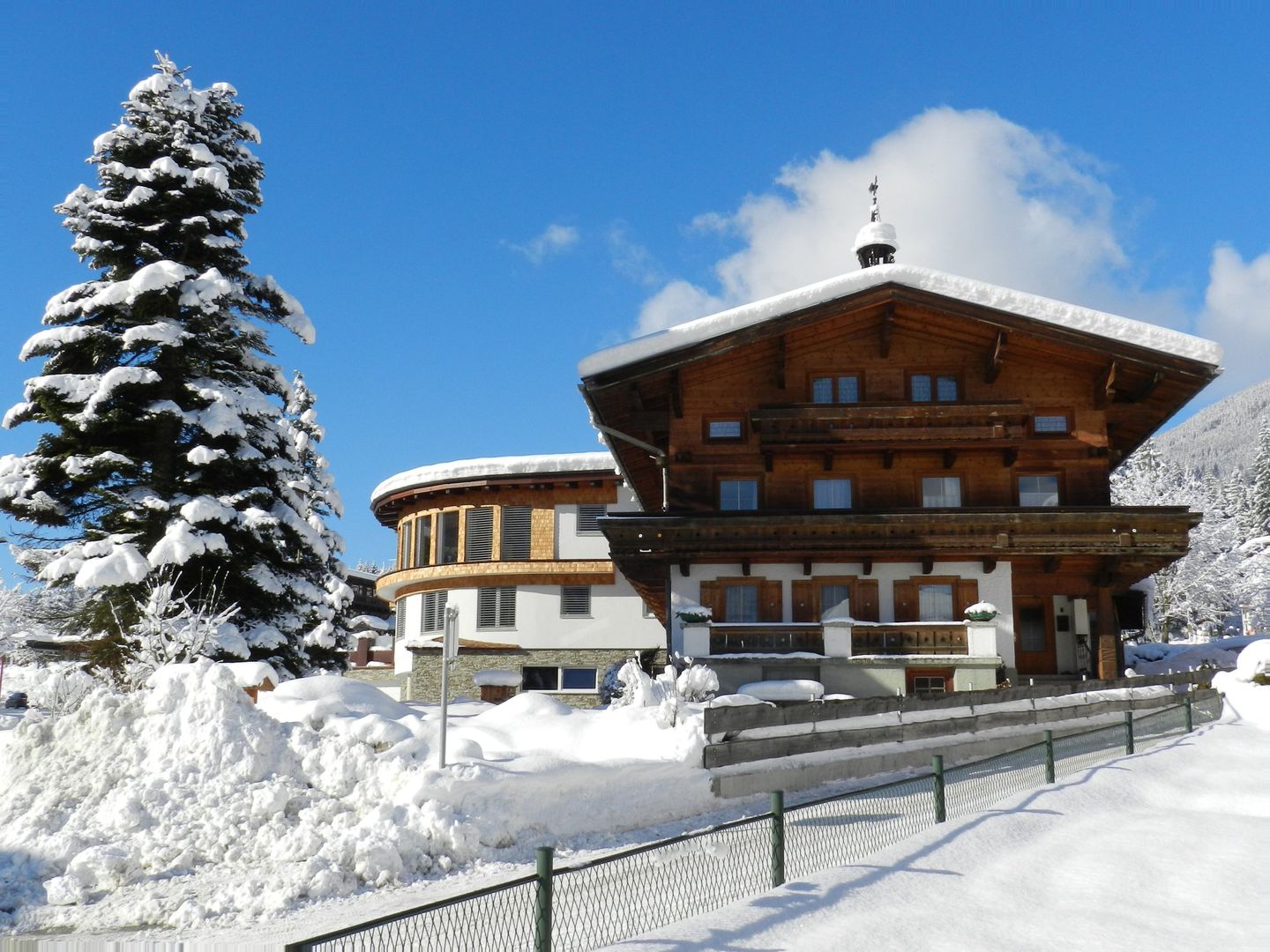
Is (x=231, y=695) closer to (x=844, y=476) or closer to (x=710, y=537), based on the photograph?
→ (x=710, y=537)

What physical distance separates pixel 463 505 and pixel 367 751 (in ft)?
92.8

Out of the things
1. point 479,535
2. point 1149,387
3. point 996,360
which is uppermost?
point 996,360

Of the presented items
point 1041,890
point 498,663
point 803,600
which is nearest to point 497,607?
point 498,663

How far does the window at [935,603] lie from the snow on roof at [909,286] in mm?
7291

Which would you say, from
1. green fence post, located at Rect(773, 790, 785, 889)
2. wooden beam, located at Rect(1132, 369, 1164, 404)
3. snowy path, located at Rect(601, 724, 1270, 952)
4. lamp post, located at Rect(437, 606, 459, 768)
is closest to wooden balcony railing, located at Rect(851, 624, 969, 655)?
wooden beam, located at Rect(1132, 369, 1164, 404)

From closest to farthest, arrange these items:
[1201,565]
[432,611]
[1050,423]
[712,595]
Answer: [712,595], [1050,423], [432,611], [1201,565]

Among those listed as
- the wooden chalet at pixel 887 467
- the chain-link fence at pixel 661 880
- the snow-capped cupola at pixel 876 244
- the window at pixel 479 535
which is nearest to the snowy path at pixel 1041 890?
the chain-link fence at pixel 661 880

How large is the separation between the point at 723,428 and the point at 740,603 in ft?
15.8

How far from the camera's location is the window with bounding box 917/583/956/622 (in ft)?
88.4

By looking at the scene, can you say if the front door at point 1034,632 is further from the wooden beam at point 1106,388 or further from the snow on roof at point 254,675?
the snow on roof at point 254,675

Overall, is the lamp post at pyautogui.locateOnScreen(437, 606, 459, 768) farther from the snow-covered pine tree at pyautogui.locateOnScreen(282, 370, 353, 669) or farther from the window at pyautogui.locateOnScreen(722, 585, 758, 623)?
the window at pyautogui.locateOnScreen(722, 585, 758, 623)

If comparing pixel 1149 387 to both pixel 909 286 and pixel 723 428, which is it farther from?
pixel 723 428

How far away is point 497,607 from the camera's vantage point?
40.1 m

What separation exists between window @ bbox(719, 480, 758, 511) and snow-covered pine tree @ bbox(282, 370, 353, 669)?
33.3 feet
